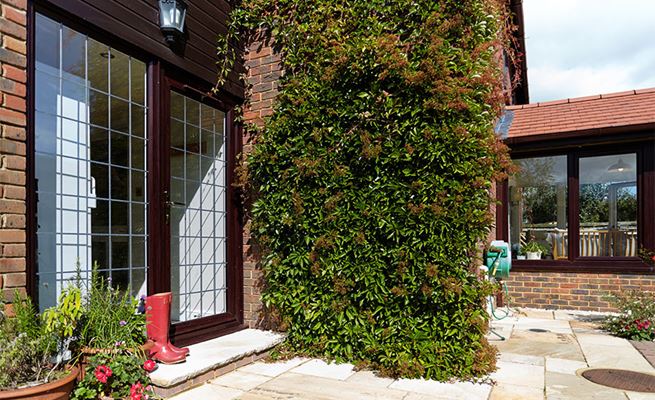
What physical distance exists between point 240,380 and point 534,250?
5500 mm

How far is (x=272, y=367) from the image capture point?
3.72 metres

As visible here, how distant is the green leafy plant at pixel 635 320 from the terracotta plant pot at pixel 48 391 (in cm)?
538

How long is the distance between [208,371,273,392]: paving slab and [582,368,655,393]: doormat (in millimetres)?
2570

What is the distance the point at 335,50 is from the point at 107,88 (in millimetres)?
1859

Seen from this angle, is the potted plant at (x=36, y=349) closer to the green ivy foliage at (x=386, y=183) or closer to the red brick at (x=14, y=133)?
the red brick at (x=14, y=133)

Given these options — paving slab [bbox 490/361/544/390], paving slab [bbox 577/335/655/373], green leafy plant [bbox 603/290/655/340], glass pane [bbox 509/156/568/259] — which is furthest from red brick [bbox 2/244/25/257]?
glass pane [bbox 509/156/568/259]

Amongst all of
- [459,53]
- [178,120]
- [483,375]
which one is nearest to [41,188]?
[178,120]

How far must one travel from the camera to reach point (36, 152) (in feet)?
9.82

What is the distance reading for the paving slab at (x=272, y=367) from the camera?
3.59 meters

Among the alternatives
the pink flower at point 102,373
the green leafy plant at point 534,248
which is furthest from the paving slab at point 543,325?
the pink flower at point 102,373

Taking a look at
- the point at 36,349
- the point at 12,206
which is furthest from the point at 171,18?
the point at 36,349

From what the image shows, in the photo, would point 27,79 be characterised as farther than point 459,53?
No

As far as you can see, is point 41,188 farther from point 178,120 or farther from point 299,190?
point 299,190

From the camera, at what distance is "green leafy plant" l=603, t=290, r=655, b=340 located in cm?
497
